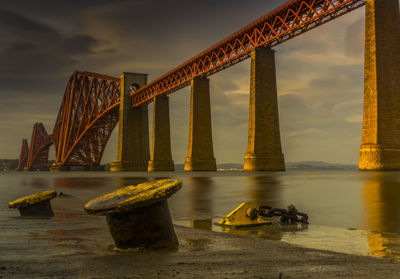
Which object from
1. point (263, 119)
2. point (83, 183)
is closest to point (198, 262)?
point (83, 183)

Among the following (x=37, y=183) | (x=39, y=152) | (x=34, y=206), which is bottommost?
(x=37, y=183)

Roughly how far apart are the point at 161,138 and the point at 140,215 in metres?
55.7

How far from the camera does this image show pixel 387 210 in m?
7.09

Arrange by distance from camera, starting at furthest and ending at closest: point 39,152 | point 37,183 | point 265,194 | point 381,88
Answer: point 39,152 < point 381,88 < point 37,183 < point 265,194

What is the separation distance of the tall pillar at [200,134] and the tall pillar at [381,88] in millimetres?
20882

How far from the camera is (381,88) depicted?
95.7 feet

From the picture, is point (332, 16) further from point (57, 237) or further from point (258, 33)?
point (57, 237)

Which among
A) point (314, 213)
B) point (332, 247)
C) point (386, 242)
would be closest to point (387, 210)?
point (314, 213)

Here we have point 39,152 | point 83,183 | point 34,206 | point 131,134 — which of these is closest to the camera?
point 34,206

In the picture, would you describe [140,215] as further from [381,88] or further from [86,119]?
[86,119]

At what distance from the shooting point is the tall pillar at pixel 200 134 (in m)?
46.6

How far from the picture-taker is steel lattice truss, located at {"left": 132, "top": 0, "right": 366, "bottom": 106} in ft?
113

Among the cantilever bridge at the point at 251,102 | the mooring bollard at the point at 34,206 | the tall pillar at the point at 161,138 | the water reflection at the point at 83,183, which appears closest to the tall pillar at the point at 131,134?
the cantilever bridge at the point at 251,102

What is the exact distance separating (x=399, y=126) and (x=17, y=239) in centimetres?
3036
